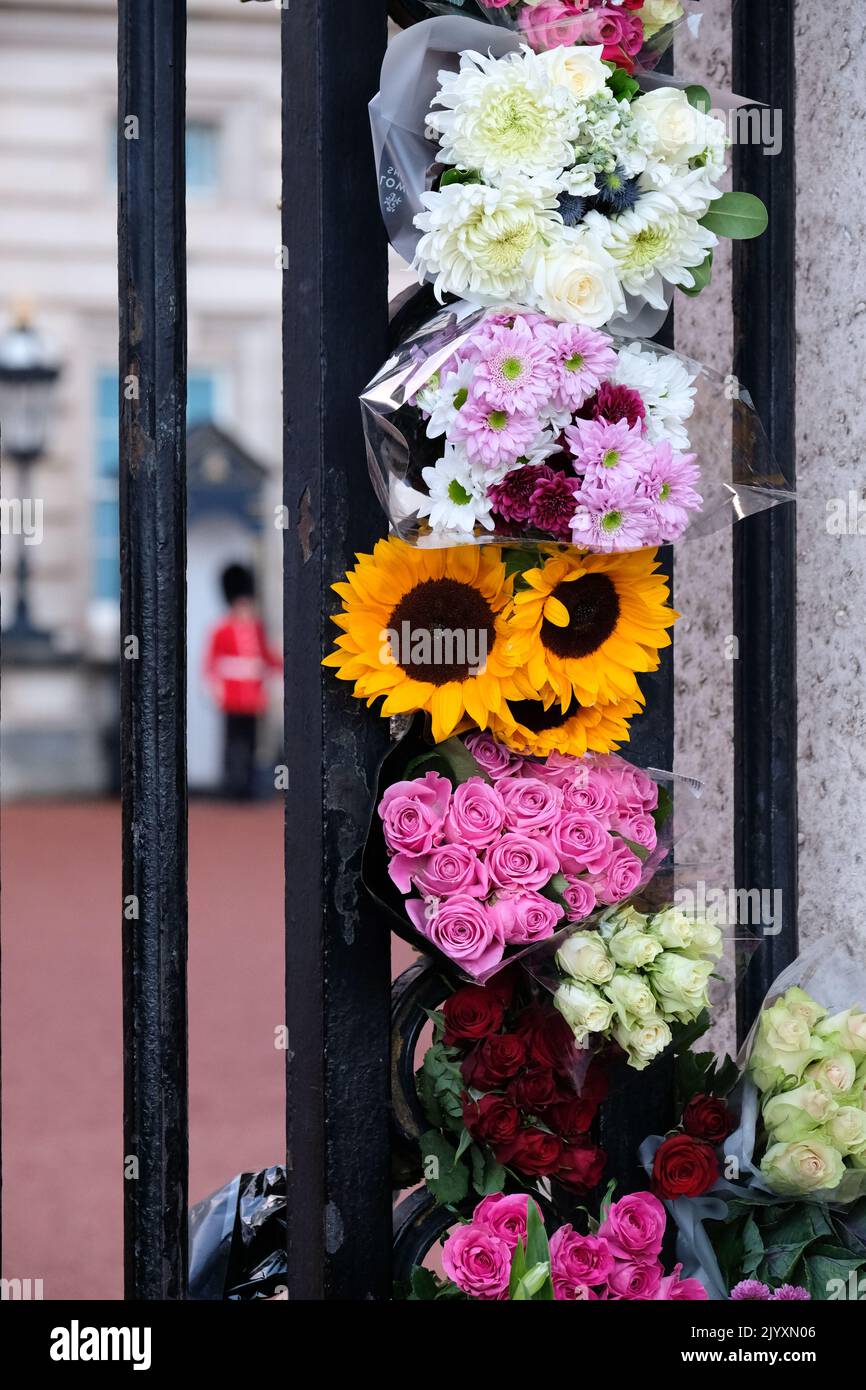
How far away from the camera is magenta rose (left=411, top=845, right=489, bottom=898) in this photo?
1.42 meters

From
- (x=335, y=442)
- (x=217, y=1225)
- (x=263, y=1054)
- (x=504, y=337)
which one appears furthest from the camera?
(x=263, y=1054)

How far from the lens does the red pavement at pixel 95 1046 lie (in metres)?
3.46

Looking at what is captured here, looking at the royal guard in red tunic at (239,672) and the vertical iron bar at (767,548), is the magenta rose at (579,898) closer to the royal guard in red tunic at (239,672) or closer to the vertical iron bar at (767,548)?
the vertical iron bar at (767,548)

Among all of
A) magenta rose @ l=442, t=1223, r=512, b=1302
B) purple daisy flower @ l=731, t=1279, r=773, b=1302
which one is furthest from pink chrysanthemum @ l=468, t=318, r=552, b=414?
purple daisy flower @ l=731, t=1279, r=773, b=1302

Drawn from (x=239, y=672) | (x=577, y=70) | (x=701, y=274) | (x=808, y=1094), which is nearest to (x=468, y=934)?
(x=808, y=1094)

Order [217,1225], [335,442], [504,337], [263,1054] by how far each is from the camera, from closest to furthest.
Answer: [504,337], [335,442], [217,1225], [263,1054]

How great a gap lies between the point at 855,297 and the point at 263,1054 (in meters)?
3.78

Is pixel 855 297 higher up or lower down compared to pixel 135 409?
higher up

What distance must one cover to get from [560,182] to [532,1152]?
3.03 ft

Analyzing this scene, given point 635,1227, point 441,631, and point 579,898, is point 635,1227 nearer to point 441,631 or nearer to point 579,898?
point 579,898

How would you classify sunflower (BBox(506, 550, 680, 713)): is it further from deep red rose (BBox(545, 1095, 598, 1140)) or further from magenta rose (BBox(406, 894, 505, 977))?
deep red rose (BBox(545, 1095, 598, 1140))

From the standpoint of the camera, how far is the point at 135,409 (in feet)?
4.87
